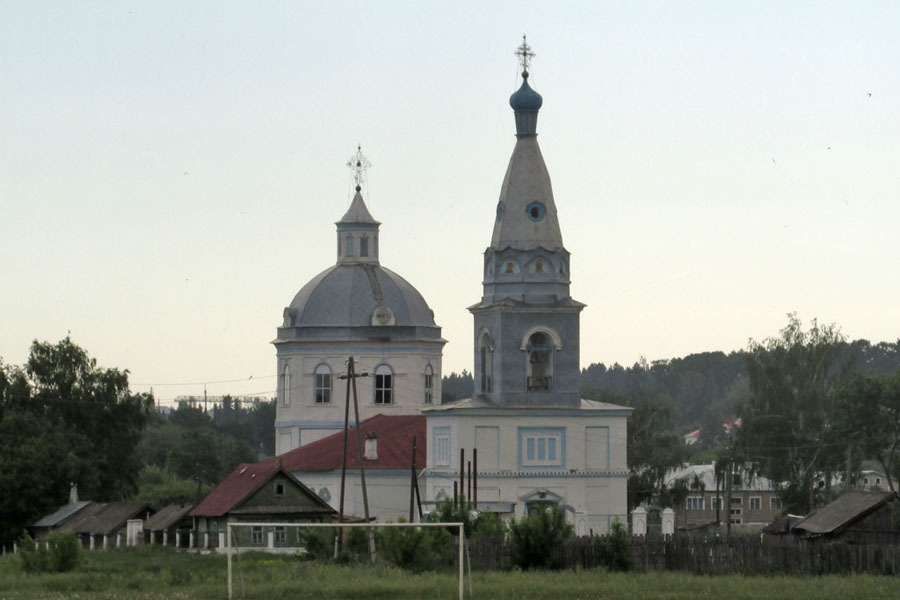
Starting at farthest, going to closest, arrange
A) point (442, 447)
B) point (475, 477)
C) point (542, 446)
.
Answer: point (442, 447) < point (542, 446) < point (475, 477)

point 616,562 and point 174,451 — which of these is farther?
point 174,451

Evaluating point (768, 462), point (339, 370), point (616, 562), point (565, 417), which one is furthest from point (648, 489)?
point (616, 562)

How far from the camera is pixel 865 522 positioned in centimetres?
6228

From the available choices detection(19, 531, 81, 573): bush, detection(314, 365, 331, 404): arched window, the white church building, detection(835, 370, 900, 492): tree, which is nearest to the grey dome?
the white church building

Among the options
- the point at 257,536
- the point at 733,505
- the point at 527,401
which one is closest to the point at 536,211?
the point at 527,401

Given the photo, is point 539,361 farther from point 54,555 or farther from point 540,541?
point 54,555

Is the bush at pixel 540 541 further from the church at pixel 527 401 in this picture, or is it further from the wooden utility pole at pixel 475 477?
the church at pixel 527 401

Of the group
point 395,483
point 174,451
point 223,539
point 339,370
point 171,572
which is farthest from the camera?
point 174,451

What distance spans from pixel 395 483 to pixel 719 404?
113 metres

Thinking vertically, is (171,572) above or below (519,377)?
below

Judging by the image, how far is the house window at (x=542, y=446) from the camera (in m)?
72.6

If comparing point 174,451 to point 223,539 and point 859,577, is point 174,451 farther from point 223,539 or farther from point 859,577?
point 859,577

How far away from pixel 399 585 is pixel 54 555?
12.2 metres

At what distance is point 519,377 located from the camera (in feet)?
240
